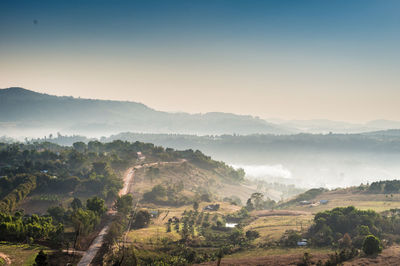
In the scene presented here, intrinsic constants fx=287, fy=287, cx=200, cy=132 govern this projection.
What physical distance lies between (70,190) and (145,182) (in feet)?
119

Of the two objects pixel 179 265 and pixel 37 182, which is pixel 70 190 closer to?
pixel 37 182

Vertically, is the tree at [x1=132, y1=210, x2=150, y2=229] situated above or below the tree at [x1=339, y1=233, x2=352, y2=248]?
below

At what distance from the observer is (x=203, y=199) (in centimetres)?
13188

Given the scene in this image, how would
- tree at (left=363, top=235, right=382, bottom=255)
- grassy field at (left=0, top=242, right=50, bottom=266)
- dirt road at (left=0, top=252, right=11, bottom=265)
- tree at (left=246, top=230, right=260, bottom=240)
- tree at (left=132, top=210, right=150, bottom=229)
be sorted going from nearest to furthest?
dirt road at (left=0, top=252, right=11, bottom=265) → grassy field at (left=0, top=242, right=50, bottom=266) → tree at (left=363, top=235, right=382, bottom=255) → tree at (left=246, top=230, right=260, bottom=240) → tree at (left=132, top=210, right=150, bottom=229)

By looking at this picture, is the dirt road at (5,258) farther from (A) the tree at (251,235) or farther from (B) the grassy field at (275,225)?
(B) the grassy field at (275,225)

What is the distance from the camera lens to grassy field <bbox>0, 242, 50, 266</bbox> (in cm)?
4169

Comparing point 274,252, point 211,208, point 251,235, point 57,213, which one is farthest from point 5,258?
point 211,208

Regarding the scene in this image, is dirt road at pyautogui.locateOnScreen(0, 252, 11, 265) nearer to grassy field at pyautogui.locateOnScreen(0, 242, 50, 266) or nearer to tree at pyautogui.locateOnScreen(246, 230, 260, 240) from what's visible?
grassy field at pyautogui.locateOnScreen(0, 242, 50, 266)

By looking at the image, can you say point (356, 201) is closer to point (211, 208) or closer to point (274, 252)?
point (211, 208)

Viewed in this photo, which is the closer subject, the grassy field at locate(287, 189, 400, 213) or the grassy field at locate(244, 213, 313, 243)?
the grassy field at locate(244, 213, 313, 243)

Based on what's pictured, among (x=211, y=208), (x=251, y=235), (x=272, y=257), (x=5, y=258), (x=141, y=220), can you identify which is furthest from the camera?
(x=211, y=208)

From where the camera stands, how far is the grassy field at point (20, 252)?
41688mm

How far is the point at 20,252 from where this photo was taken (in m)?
45.0

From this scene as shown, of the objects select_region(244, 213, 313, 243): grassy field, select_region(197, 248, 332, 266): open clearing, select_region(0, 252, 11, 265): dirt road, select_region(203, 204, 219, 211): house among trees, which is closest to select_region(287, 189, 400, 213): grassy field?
select_region(244, 213, 313, 243): grassy field
